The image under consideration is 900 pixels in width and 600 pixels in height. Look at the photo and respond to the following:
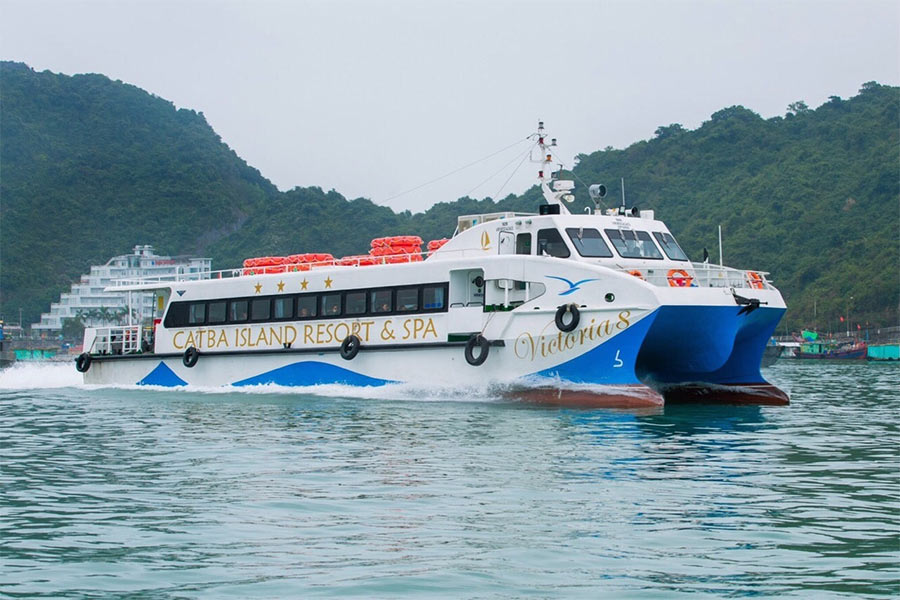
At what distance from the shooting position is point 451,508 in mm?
10336

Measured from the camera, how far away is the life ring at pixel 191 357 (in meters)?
28.1

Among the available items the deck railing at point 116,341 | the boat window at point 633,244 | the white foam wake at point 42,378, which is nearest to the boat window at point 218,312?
the deck railing at point 116,341

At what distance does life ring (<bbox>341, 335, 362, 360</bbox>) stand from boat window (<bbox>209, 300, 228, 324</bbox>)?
4418 mm

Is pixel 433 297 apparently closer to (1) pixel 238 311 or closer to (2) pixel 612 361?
(2) pixel 612 361

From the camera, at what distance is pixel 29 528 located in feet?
31.5

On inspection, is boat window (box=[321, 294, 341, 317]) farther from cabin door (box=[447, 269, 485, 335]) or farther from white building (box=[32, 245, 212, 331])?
white building (box=[32, 245, 212, 331])

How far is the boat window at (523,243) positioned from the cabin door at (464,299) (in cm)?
96

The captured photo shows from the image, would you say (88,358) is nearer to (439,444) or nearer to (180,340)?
(180,340)

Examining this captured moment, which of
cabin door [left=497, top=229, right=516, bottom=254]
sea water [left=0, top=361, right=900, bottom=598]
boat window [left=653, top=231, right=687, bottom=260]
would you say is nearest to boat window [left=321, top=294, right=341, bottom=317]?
cabin door [left=497, top=229, right=516, bottom=254]

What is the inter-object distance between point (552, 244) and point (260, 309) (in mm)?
7982

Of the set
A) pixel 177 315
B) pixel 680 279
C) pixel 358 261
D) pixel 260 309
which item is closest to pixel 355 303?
pixel 358 261

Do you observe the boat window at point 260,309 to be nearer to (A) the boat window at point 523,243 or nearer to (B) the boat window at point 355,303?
(B) the boat window at point 355,303

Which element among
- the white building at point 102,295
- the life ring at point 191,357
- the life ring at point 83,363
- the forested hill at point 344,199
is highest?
the forested hill at point 344,199

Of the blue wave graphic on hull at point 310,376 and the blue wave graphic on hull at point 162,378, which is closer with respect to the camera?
the blue wave graphic on hull at point 310,376
